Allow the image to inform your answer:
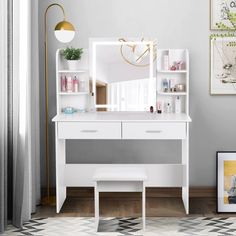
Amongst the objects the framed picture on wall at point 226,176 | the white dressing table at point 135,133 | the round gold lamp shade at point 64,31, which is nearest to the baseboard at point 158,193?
the white dressing table at point 135,133

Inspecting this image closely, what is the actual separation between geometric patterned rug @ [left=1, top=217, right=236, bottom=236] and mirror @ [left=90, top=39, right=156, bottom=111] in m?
1.14

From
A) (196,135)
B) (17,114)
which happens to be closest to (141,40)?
(196,135)

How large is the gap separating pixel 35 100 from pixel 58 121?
36 centimetres

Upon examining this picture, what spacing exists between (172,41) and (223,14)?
51 centimetres

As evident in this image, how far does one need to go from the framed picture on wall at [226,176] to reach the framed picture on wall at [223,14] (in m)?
1.17

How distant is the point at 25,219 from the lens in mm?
4613

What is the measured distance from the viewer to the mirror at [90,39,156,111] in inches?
211

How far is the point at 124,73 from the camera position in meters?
5.36

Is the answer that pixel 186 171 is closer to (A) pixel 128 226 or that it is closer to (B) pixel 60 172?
(A) pixel 128 226

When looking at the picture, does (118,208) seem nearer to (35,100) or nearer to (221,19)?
(35,100)

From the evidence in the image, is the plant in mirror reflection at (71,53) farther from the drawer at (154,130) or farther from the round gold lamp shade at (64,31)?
the drawer at (154,130)

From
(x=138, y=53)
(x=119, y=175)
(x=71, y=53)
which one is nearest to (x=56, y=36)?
(x=71, y=53)

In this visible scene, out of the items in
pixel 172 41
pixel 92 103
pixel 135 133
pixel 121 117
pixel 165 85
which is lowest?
pixel 135 133

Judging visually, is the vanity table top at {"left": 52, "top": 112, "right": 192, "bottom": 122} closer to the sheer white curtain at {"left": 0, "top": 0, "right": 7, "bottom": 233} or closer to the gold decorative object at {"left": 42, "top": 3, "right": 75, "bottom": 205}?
the gold decorative object at {"left": 42, "top": 3, "right": 75, "bottom": 205}
